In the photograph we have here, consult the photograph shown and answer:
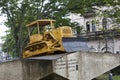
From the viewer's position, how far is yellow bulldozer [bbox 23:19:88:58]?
16000mm

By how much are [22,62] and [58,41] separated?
2.15 metres

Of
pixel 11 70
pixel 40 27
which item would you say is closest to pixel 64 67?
pixel 11 70

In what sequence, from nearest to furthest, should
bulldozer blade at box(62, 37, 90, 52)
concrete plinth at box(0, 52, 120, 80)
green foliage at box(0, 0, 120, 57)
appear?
concrete plinth at box(0, 52, 120, 80) → bulldozer blade at box(62, 37, 90, 52) → green foliage at box(0, 0, 120, 57)

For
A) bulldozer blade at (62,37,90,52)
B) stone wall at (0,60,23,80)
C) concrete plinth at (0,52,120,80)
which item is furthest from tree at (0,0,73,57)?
bulldozer blade at (62,37,90,52)

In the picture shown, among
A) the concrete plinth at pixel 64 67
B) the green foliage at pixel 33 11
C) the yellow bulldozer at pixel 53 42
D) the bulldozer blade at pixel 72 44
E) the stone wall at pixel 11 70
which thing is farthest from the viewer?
the green foliage at pixel 33 11

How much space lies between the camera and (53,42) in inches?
660

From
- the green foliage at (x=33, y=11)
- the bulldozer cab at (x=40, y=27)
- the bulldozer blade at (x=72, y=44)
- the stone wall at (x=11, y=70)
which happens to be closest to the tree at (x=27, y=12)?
the green foliage at (x=33, y=11)

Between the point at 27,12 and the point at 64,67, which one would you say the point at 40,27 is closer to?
the point at 64,67

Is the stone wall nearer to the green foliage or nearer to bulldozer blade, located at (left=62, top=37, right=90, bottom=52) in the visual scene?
bulldozer blade, located at (left=62, top=37, right=90, bottom=52)

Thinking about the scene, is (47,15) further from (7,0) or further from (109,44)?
(109,44)

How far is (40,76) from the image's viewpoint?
16.3m

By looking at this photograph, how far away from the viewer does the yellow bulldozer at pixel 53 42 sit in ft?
52.5

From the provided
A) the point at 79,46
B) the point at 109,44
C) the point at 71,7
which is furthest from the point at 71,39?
the point at 109,44

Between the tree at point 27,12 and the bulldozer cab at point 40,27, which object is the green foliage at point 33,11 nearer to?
the tree at point 27,12
